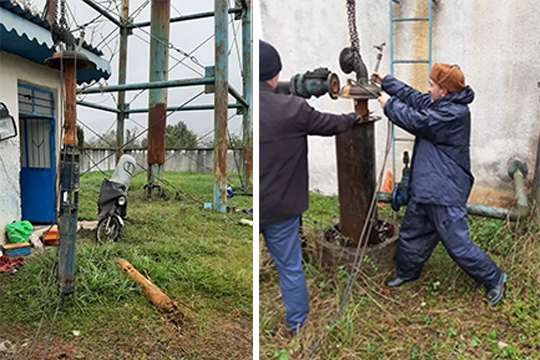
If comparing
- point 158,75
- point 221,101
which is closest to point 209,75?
point 221,101

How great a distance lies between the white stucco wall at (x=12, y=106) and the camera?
7.62 feet

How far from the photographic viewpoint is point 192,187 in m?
5.43

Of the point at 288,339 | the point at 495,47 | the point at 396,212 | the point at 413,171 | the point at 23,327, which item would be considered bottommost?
the point at 23,327

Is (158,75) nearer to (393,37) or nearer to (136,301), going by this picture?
(136,301)

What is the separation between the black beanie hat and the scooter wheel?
6.70 ft

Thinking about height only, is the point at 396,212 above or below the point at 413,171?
below

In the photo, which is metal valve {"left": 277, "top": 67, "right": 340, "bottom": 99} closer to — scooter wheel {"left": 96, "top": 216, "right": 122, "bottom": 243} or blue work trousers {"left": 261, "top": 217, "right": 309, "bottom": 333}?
blue work trousers {"left": 261, "top": 217, "right": 309, "bottom": 333}

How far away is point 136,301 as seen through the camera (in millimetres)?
2195

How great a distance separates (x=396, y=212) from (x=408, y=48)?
0.76 metres

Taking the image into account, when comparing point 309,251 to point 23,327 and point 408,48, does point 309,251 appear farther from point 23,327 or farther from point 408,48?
point 23,327

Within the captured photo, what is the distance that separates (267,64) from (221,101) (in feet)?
9.08

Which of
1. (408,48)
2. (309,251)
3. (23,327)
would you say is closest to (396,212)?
(309,251)

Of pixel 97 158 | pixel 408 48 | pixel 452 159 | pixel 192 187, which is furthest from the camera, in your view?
pixel 192 187

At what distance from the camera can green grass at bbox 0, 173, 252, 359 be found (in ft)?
6.36
